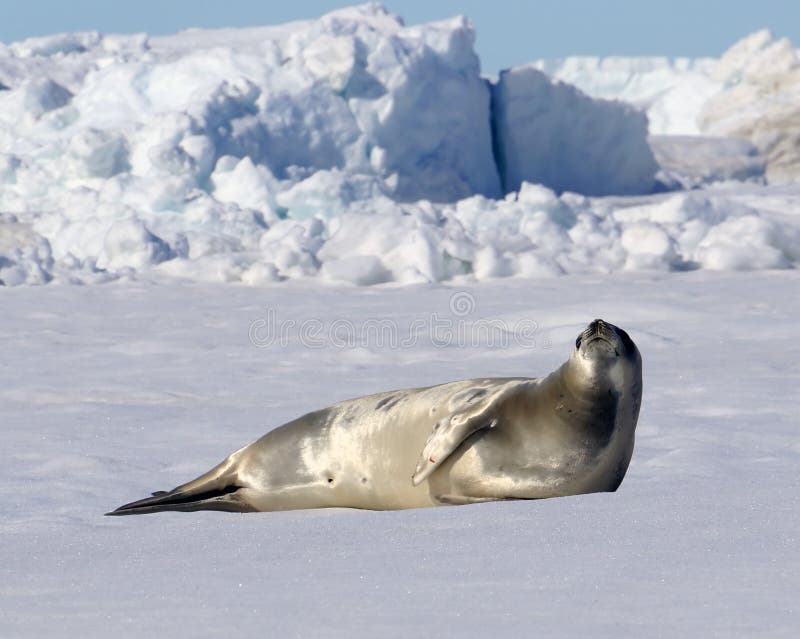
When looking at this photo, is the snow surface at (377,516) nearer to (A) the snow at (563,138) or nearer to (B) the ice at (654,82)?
(A) the snow at (563,138)

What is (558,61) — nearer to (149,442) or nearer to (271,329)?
(271,329)

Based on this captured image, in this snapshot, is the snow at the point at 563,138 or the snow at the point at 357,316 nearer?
the snow at the point at 357,316

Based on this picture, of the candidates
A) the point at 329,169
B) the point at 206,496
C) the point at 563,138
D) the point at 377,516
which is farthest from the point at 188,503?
the point at 563,138

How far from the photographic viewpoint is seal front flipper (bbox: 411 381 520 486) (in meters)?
3.22

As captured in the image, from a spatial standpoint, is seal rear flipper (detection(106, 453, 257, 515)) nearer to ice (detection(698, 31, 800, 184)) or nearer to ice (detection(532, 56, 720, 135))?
ice (detection(698, 31, 800, 184))

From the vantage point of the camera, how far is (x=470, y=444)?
330 cm

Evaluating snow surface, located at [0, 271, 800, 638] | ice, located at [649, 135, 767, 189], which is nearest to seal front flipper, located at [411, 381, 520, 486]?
snow surface, located at [0, 271, 800, 638]

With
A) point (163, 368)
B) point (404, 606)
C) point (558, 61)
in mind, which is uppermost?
point (404, 606)

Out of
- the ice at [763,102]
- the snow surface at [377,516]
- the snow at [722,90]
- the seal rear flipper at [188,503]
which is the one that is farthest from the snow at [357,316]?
the snow at [722,90]

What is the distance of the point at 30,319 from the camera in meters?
8.77

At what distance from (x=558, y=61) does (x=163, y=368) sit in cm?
4004

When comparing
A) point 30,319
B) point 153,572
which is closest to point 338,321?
point 30,319

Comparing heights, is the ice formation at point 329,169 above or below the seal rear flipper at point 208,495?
below

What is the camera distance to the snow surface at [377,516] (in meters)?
2.00
